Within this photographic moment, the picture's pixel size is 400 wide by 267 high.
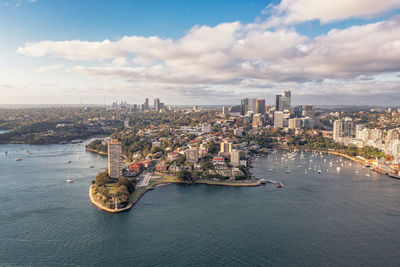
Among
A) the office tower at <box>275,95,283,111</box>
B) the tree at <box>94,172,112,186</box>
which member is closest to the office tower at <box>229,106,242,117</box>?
the office tower at <box>275,95,283,111</box>

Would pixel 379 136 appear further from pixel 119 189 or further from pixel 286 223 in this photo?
pixel 119 189

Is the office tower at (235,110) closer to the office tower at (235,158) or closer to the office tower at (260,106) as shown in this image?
the office tower at (260,106)

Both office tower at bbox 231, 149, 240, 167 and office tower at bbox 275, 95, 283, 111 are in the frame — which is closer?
office tower at bbox 231, 149, 240, 167

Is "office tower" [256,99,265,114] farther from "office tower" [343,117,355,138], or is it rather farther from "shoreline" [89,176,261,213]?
"shoreline" [89,176,261,213]

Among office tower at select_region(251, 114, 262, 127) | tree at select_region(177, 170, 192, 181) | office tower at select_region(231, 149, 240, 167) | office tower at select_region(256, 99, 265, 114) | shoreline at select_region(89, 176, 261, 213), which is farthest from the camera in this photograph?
office tower at select_region(256, 99, 265, 114)

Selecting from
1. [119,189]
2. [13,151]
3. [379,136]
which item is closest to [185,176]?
[119,189]

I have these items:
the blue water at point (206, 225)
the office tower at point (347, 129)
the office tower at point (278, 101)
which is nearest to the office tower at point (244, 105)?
the office tower at point (278, 101)

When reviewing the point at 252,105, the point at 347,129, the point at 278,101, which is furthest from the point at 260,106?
the point at 347,129

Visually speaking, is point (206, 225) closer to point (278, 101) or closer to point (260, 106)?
point (260, 106)
